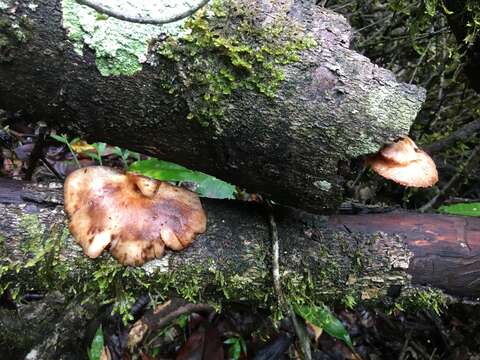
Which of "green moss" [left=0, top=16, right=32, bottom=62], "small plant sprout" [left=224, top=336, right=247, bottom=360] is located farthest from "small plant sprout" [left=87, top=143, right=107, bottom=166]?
"green moss" [left=0, top=16, right=32, bottom=62]

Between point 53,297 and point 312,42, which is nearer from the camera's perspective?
point 312,42

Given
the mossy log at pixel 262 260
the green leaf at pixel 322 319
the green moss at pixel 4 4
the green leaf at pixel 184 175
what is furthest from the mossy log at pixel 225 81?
the green leaf at pixel 322 319

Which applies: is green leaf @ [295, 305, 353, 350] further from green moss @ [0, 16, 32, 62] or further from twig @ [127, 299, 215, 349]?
green moss @ [0, 16, 32, 62]

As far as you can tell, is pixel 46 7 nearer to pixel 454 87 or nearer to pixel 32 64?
pixel 32 64

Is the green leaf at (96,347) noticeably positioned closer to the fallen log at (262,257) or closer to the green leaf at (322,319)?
the fallen log at (262,257)

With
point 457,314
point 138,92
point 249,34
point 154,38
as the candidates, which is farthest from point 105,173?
point 457,314
